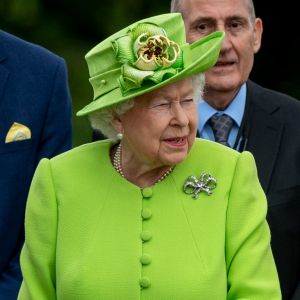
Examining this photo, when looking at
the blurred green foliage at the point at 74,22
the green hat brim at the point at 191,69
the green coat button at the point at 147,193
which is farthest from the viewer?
the blurred green foliage at the point at 74,22

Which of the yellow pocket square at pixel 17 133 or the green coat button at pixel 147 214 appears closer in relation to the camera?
the green coat button at pixel 147 214

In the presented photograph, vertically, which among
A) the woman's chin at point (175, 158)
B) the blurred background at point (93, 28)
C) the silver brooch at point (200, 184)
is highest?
the woman's chin at point (175, 158)

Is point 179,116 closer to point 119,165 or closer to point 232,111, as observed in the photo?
point 119,165

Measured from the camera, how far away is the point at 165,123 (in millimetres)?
7004

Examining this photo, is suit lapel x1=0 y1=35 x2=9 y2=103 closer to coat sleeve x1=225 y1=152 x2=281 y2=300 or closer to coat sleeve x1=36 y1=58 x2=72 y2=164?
coat sleeve x1=36 y1=58 x2=72 y2=164

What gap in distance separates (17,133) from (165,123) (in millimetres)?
1199

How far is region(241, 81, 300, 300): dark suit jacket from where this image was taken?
8203 millimetres

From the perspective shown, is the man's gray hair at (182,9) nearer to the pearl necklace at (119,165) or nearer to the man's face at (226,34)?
the man's face at (226,34)

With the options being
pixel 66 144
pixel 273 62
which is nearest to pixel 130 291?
pixel 66 144

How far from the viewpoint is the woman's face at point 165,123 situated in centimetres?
699

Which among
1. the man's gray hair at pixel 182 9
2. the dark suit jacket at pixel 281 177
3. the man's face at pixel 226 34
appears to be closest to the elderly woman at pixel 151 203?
the dark suit jacket at pixel 281 177

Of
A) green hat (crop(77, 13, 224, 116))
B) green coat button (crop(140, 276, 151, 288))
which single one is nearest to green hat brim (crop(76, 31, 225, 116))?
green hat (crop(77, 13, 224, 116))

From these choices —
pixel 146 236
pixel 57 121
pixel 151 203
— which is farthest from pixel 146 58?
pixel 57 121

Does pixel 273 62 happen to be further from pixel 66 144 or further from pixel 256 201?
pixel 256 201
